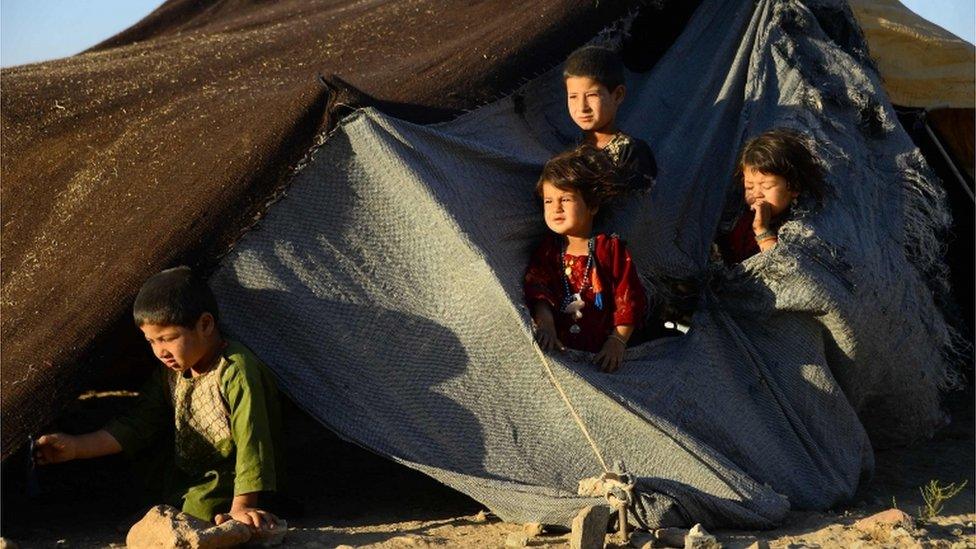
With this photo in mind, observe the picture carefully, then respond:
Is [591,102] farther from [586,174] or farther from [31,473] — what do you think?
[31,473]

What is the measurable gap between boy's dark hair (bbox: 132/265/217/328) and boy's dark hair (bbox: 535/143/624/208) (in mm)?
1211

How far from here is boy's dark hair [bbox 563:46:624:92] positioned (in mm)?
4402

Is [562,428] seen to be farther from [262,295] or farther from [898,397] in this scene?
[898,397]

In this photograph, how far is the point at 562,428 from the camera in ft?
12.6

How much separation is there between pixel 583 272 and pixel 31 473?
1849 millimetres

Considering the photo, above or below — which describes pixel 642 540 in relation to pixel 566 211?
below

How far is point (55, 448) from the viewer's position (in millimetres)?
3766

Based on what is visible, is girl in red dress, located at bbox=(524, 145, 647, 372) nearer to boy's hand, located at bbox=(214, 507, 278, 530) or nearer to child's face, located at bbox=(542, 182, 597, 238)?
child's face, located at bbox=(542, 182, 597, 238)

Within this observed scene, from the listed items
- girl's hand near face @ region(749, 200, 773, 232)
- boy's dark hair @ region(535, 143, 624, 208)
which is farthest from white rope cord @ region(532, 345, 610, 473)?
girl's hand near face @ region(749, 200, 773, 232)

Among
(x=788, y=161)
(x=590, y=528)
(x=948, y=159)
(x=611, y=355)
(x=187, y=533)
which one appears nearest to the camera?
(x=187, y=533)

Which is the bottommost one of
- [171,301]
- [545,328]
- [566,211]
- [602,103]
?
[545,328]

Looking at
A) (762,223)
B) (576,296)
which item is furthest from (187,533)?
(762,223)

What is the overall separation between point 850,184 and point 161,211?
8.21 feet

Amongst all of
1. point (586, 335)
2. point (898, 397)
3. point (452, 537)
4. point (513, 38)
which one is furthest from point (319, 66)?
point (898, 397)
